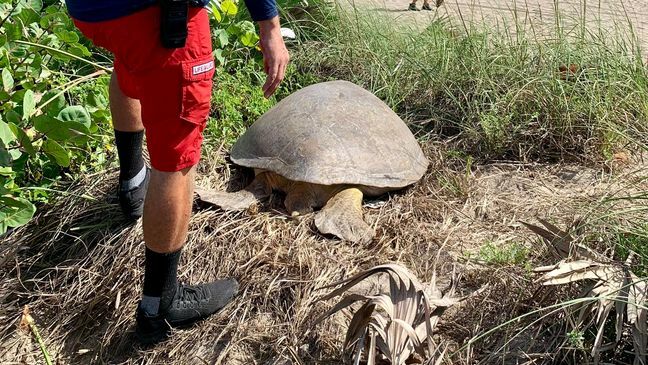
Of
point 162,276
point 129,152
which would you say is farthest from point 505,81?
point 162,276

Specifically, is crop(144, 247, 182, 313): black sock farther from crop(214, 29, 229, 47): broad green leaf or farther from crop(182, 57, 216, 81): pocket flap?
crop(214, 29, 229, 47): broad green leaf

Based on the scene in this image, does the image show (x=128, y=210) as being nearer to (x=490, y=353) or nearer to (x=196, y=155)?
(x=196, y=155)

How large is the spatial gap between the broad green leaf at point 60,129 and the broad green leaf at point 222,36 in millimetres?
1308

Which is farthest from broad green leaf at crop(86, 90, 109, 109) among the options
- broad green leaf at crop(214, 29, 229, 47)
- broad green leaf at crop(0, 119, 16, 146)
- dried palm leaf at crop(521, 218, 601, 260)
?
dried palm leaf at crop(521, 218, 601, 260)

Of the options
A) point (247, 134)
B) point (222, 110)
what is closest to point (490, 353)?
point (247, 134)

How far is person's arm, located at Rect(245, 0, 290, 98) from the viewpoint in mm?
2648

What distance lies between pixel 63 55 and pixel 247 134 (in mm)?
956

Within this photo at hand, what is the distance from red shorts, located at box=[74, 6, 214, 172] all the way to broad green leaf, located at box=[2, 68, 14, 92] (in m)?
0.95

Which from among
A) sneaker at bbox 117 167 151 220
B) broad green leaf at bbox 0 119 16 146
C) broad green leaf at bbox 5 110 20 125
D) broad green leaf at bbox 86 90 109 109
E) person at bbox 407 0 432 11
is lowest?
person at bbox 407 0 432 11

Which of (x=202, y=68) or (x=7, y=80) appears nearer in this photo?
(x=202, y=68)

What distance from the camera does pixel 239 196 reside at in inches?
140

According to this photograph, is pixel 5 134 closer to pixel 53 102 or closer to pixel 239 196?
pixel 53 102

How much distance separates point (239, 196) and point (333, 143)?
51 cm

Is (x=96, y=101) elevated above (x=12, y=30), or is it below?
below
